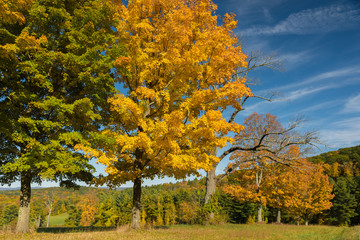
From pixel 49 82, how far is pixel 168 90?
16.8ft

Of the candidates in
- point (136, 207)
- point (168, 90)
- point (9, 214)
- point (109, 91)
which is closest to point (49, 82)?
point (109, 91)

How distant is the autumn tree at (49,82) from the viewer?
9.05 metres

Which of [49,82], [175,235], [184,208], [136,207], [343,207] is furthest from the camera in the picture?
[184,208]

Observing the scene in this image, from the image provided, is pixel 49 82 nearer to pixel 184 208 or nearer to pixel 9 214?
pixel 184 208

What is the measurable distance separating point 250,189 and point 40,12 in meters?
26.7

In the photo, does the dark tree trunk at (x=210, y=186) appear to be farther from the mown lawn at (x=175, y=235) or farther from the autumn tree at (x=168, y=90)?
the autumn tree at (x=168, y=90)

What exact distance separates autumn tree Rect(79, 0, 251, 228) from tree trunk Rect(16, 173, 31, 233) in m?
3.50

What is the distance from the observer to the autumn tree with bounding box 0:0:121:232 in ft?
29.7

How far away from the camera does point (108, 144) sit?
10.1m

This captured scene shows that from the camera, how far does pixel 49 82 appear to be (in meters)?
9.64

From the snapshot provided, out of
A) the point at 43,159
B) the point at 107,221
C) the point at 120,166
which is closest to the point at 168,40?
the point at 120,166

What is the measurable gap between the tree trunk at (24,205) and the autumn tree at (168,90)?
3501 millimetres

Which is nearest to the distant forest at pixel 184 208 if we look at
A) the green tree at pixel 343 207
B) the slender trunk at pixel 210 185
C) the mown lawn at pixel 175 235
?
the green tree at pixel 343 207

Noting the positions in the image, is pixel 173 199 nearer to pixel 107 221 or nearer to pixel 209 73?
pixel 107 221
